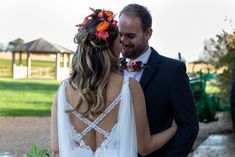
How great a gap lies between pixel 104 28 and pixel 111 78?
236 millimetres

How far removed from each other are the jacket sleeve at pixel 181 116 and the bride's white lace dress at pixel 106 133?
0.29 metres

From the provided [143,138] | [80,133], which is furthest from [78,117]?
[143,138]

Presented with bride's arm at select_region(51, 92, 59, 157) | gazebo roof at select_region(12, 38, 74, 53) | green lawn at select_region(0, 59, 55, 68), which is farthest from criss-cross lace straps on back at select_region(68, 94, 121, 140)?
green lawn at select_region(0, 59, 55, 68)

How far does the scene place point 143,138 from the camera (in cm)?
282

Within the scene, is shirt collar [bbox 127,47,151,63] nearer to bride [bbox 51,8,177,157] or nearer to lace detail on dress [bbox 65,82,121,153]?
bride [bbox 51,8,177,157]

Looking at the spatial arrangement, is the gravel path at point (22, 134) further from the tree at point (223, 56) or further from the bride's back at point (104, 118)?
the bride's back at point (104, 118)

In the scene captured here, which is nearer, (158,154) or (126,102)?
(126,102)

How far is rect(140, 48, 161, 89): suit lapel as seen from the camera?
303cm

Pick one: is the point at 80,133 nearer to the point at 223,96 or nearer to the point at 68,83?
the point at 68,83

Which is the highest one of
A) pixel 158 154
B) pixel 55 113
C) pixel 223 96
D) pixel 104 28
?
pixel 104 28

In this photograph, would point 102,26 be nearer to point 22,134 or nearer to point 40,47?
point 22,134

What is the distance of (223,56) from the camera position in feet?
46.9

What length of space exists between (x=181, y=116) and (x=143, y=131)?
0.88 feet

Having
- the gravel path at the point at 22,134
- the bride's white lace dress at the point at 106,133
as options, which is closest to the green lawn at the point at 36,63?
the gravel path at the point at 22,134
